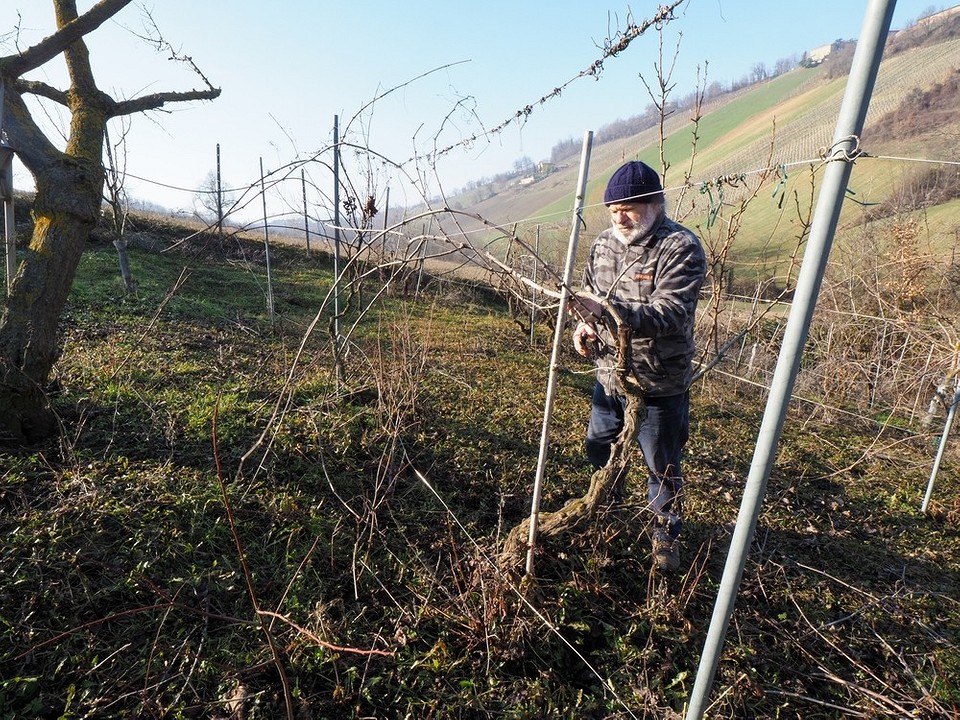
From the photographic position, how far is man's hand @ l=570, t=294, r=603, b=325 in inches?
67.5

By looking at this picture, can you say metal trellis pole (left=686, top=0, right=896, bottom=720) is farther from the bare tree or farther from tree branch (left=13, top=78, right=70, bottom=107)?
tree branch (left=13, top=78, right=70, bottom=107)

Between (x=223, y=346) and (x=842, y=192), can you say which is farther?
(x=223, y=346)

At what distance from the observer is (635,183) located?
6.26 feet

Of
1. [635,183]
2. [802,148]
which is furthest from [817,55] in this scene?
[635,183]

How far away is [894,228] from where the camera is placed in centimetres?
751

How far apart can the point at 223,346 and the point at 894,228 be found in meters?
9.69

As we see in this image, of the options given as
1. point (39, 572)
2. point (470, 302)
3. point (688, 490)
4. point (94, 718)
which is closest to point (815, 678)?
point (688, 490)

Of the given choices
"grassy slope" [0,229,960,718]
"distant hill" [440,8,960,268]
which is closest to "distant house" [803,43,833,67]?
"distant hill" [440,8,960,268]

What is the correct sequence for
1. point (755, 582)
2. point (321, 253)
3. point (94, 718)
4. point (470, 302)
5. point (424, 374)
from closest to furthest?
point (94, 718)
point (755, 582)
point (424, 374)
point (470, 302)
point (321, 253)

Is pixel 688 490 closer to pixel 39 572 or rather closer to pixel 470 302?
pixel 39 572

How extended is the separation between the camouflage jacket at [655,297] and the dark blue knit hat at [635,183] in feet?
0.46

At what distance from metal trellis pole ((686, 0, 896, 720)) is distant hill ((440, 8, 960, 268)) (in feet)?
1.23

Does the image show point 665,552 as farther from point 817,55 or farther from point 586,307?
point 817,55

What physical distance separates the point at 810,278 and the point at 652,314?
0.79 meters
